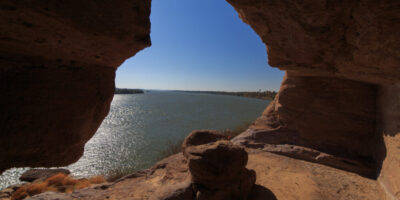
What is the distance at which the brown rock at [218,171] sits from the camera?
3.35 meters

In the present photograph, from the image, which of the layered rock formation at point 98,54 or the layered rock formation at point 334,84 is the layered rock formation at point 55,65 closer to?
the layered rock formation at point 98,54

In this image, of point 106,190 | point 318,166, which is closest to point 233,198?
point 106,190

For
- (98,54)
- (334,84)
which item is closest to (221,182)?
(98,54)

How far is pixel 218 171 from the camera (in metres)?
3.35

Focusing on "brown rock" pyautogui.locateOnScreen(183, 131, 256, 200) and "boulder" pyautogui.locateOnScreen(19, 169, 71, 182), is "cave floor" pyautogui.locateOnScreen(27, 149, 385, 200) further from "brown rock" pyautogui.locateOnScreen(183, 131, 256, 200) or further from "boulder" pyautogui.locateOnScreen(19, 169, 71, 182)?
"boulder" pyautogui.locateOnScreen(19, 169, 71, 182)

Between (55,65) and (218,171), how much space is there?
3265mm

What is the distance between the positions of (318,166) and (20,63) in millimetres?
7247

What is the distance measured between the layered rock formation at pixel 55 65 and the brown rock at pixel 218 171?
2.23 meters

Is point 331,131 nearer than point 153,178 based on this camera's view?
No

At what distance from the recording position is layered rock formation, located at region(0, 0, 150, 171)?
53.3 inches

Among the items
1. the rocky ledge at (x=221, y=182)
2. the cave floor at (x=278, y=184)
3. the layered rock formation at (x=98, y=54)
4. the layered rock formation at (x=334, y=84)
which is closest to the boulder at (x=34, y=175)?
the rocky ledge at (x=221, y=182)

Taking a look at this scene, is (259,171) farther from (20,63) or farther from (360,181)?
(20,63)

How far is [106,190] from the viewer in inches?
151

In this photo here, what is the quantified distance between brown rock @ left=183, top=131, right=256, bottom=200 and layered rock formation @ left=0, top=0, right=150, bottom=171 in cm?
223
